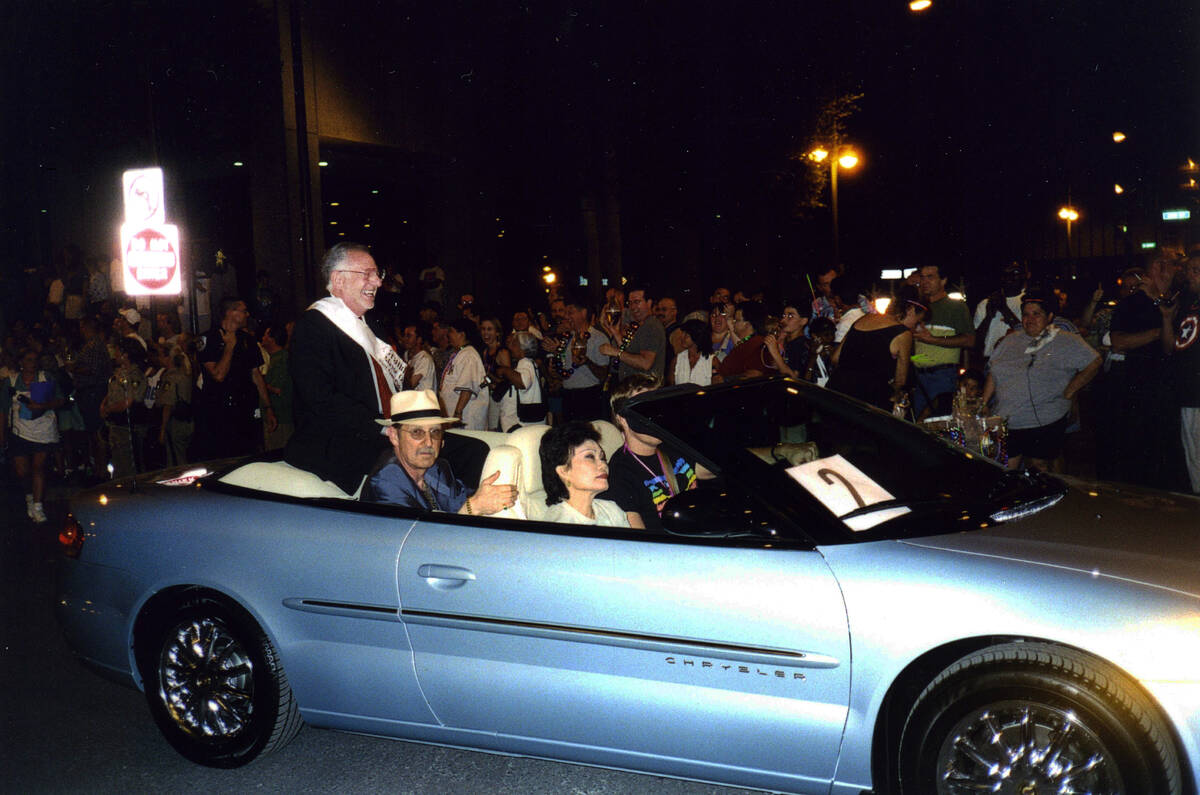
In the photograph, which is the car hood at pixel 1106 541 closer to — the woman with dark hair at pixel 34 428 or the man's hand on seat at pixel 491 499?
the man's hand on seat at pixel 491 499

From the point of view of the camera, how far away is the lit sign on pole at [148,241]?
12.3 m

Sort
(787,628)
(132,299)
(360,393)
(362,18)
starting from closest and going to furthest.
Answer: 1. (787,628)
2. (360,393)
3. (362,18)
4. (132,299)

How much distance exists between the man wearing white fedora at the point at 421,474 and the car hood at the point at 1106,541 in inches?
68.2

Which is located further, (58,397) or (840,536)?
(58,397)

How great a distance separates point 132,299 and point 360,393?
15.7 m

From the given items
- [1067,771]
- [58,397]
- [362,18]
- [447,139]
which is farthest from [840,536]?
[447,139]

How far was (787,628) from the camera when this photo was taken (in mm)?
3146

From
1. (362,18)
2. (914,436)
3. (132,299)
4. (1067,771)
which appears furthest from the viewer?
(132,299)

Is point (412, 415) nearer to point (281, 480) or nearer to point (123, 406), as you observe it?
point (281, 480)

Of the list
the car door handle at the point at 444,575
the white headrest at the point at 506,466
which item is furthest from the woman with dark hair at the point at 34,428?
the car door handle at the point at 444,575

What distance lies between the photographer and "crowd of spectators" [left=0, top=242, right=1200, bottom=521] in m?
7.37

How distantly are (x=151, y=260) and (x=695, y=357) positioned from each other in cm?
688

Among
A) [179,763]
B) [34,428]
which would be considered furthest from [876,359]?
[34,428]

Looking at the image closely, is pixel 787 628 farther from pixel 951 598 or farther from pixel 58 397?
pixel 58 397
